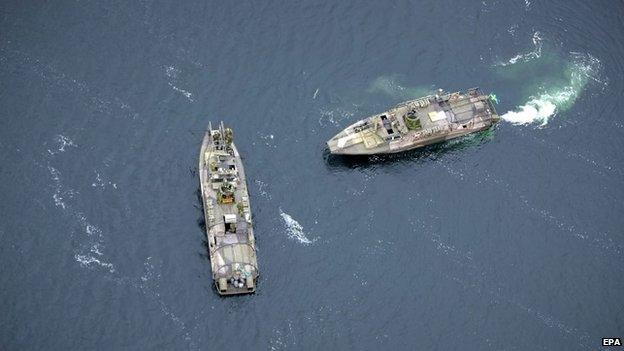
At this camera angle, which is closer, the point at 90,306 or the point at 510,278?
the point at 90,306

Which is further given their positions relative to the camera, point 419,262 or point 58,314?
point 419,262

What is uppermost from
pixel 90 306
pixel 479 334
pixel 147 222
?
pixel 147 222

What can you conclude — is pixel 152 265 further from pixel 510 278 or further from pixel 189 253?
pixel 510 278

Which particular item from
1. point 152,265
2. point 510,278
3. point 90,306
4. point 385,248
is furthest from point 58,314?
point 510,278

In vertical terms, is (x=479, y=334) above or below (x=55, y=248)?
below

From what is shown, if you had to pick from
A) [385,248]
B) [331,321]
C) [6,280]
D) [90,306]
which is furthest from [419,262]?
[6,280]

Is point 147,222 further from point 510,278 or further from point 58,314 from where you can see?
point 510,278
